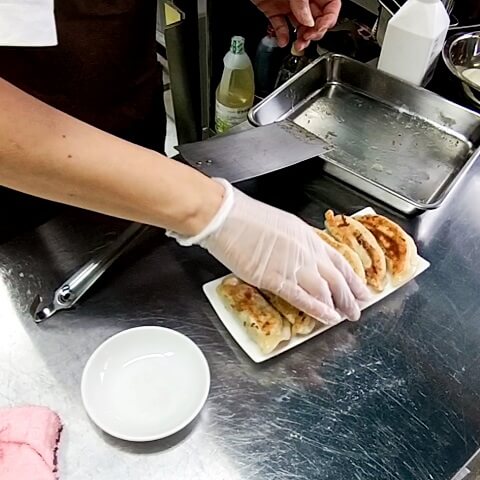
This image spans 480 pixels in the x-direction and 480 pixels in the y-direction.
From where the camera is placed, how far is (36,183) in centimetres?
68

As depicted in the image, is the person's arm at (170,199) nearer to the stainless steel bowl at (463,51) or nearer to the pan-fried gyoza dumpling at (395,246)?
the pan-fried gyoza dumpling at (395,246)

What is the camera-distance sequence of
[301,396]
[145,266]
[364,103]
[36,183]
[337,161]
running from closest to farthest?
[36,183], [301,396], [145,266], [337,161], [364,103]

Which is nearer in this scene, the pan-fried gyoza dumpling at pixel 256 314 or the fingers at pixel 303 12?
the pan-fried gyoza dumpling at pixel 256 314

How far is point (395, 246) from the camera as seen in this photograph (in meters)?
0.91

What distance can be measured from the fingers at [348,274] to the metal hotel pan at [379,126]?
20 centimetres

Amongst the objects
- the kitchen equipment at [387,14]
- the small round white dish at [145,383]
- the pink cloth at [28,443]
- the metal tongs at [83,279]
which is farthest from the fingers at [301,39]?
the pink cloth at [28,443]

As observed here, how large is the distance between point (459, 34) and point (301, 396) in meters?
0.89

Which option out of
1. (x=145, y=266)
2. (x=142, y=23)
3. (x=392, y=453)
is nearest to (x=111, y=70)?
(x=142, y=23)

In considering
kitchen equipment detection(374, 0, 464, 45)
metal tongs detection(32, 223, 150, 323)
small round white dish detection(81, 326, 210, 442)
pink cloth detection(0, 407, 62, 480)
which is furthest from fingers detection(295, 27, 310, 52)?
pink cloth detection(0, 407, 62, 480)

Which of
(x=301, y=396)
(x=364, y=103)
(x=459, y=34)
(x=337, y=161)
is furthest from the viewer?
(x=459, y=34)

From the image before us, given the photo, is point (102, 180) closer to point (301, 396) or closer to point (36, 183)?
point (36, 183)

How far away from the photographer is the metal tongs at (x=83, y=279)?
A: 0.85 metres

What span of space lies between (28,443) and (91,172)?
0.96ft

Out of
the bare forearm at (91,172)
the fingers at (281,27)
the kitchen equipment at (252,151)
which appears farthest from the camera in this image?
the fingers at (281,27)
